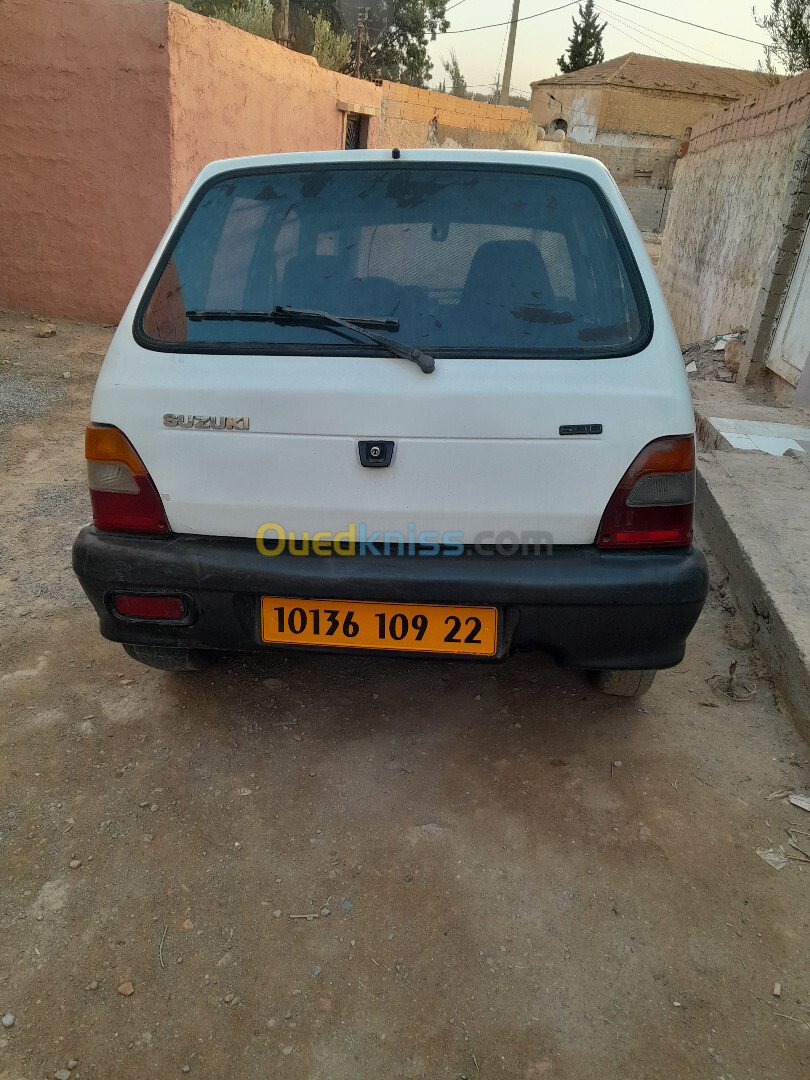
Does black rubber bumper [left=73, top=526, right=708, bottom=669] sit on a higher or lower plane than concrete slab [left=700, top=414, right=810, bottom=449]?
higher

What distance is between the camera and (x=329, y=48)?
19.6 metres

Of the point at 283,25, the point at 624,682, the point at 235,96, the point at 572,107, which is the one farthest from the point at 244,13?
the point at 572,107

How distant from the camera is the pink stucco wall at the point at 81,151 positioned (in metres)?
7.34

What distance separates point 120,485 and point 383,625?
2.64 ft

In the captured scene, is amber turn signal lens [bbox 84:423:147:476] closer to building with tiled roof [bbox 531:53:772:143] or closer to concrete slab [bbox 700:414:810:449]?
concrete slab [bbox 700:414:810:449]

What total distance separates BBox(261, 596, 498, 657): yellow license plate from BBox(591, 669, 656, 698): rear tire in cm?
65

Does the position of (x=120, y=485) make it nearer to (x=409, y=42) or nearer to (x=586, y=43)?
(x=409, y=42)

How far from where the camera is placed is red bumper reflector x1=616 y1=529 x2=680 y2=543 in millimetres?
1957

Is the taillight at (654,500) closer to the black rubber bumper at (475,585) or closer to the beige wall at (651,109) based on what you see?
the black rubber bumper at (475,585)

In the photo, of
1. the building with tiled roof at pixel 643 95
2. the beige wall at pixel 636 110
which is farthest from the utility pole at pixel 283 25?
the beige wall at pixel 636 110

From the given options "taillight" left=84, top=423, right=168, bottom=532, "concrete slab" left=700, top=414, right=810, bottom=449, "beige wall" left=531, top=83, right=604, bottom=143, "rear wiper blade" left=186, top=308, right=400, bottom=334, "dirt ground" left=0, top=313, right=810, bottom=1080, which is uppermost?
"beige wall" left=531, top=83, right=604, bottom=143

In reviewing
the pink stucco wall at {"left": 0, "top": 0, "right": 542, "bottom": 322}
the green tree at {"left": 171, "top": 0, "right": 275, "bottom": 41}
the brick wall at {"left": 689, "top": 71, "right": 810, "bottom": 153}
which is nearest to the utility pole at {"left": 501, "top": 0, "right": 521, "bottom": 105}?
the green tree at {"left": 171, "top": 0, "right": 275, "bottom": 41}

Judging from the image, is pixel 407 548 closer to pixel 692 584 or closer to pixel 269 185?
pixel 692 584

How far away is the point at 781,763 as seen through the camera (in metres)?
2.44
